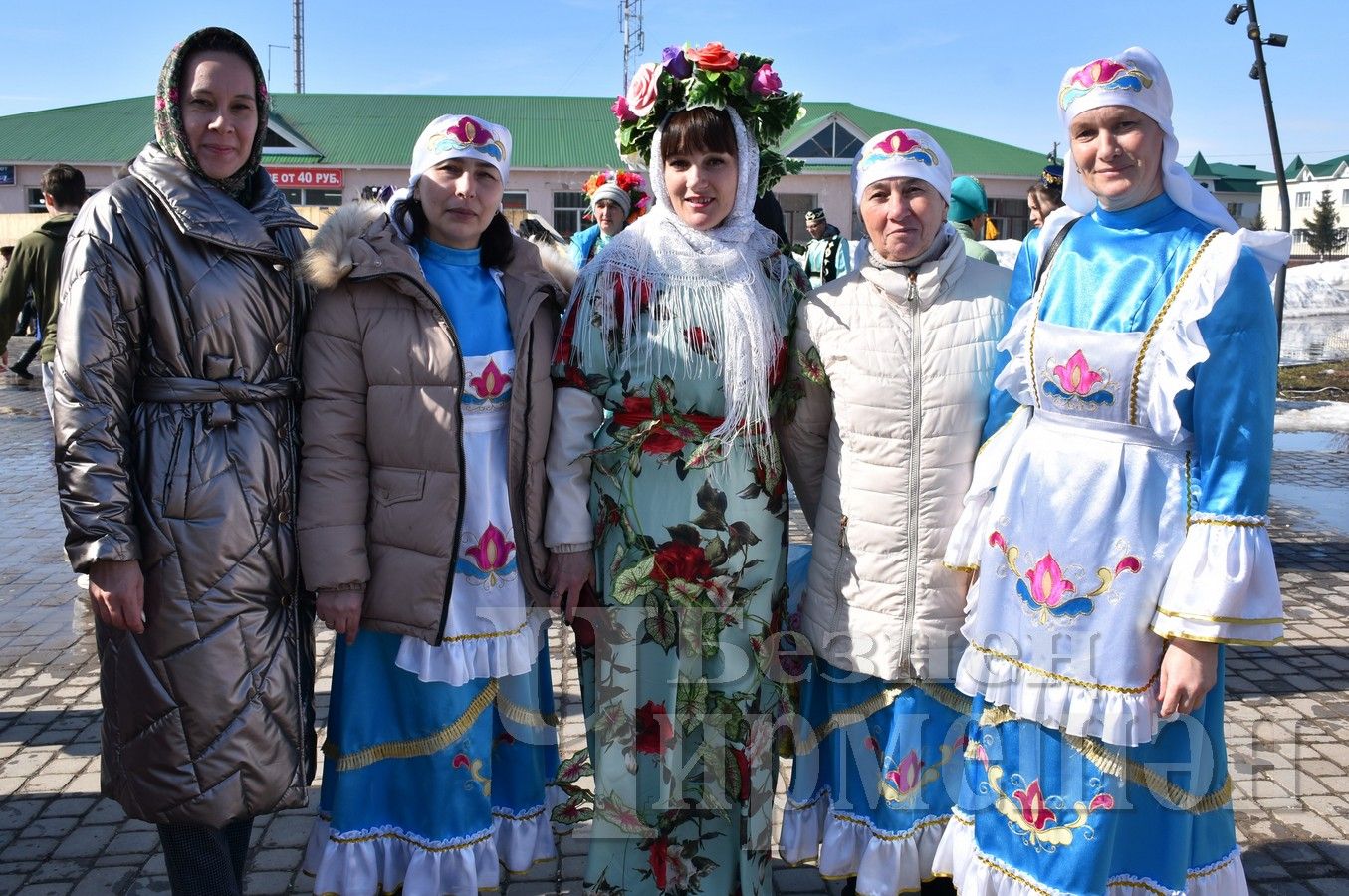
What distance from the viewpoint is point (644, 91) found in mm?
2732

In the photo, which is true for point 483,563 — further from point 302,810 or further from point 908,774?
point 302,810

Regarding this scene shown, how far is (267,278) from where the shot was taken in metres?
2.46

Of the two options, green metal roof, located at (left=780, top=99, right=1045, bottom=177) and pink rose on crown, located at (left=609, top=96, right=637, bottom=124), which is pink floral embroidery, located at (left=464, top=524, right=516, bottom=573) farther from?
green metal roof, located at (left=780, top=99, right=1045, bottom=177)

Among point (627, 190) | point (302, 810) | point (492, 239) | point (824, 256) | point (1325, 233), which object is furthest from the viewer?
point (1325, 233)

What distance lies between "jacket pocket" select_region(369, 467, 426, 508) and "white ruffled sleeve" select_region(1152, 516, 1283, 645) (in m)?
1.73

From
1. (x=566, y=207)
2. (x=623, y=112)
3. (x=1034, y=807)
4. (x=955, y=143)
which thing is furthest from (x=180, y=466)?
(x=955, y=143)

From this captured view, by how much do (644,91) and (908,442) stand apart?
1140 mm

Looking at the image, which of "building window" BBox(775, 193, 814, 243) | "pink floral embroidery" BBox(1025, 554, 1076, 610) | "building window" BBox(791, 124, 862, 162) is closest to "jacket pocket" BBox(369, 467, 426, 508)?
"pink floral embroidery" BBox(1025, 554, 1076, 610)

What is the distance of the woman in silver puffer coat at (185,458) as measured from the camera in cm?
223

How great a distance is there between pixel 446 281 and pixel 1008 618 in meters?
1.59

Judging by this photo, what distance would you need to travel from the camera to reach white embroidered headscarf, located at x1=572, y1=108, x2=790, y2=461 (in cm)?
266

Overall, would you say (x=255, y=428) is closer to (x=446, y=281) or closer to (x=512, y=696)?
(x=446, y=281)

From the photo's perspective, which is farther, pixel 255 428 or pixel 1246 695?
pixel 1246 695

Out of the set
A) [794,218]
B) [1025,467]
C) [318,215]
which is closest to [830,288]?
[1025,467]
